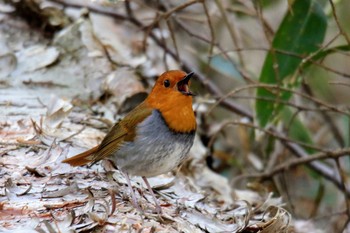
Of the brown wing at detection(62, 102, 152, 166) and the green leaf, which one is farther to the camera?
the green leaf

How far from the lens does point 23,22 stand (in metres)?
5.19

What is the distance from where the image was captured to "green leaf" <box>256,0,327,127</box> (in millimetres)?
4883

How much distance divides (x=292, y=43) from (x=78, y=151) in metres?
1.71

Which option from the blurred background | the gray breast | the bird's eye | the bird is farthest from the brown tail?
the bird's eye

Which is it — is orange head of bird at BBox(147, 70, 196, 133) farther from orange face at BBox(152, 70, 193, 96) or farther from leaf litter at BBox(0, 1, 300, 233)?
leaf litter at BBox(0, 1, 300, 233)

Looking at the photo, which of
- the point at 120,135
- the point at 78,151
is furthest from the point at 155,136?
the point at 78,151

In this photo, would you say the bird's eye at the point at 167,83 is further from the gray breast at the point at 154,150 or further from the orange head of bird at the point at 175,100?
the gray breast at the point at 154,150

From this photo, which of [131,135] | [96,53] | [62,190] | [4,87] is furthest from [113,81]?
[62,190]

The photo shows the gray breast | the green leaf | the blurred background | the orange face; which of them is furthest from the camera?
the green leaf

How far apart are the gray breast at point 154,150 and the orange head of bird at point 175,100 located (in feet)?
0.13

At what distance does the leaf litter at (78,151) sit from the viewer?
10.7 ft

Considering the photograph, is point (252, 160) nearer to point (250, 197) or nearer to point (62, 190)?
point (250, 197)

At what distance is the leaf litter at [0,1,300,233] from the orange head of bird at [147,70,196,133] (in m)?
0.39

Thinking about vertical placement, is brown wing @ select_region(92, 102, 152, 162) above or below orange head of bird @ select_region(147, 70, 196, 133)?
below
